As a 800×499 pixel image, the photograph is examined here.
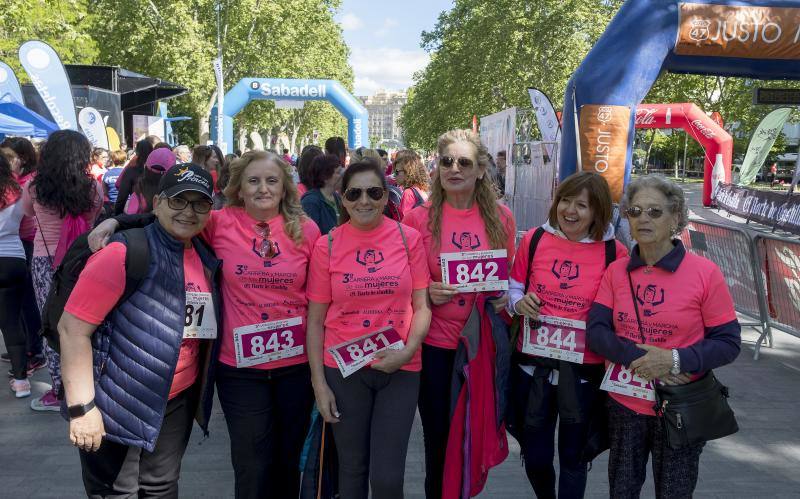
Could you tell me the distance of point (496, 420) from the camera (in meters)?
3.14

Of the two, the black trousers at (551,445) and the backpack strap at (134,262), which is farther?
the black trousers at (551,445)

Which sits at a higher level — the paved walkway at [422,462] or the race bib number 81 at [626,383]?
the race bib number 81 at [626,383]

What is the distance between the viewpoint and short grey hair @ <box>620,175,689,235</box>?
9.21 ft

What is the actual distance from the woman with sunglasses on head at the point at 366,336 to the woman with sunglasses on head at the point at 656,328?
841 millimetres

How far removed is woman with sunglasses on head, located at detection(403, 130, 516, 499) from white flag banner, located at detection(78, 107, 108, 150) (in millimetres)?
13590

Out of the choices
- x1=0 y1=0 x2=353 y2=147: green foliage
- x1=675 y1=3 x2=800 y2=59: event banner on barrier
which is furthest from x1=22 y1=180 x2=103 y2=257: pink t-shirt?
x1=0 y1=0 x2=353 y2=147: green foliage

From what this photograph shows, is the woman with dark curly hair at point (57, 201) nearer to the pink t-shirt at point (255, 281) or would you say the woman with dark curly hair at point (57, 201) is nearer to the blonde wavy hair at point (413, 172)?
the pink t-shirt at point (255, 281)

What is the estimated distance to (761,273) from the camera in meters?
6.65

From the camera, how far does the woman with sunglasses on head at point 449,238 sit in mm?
3102

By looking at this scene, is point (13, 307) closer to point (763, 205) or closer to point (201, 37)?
point (763, 205)

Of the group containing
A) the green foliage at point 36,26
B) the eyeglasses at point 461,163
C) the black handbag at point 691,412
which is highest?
the green foliage at point 36,26

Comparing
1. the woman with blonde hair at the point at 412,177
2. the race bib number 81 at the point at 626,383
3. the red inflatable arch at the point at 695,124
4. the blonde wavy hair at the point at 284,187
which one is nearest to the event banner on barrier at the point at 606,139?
the woman with blonde hair at the point at 412,177

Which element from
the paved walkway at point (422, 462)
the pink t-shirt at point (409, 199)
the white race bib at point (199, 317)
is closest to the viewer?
the white race bib at point (199, 317)

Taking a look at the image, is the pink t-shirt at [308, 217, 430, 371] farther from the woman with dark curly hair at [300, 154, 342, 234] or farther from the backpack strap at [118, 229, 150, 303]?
the woman with dark curly hair at [300, 154, 342, 234]
